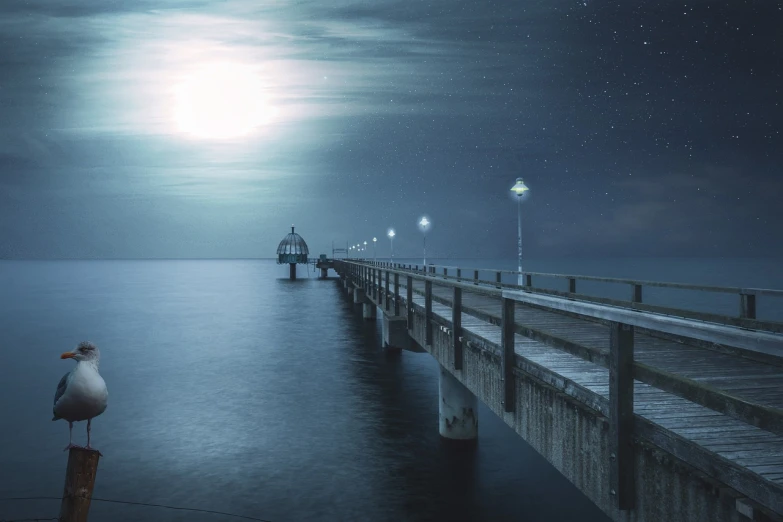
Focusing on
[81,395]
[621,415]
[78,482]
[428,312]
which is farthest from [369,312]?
[621,415]

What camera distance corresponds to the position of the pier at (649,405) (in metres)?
3.54

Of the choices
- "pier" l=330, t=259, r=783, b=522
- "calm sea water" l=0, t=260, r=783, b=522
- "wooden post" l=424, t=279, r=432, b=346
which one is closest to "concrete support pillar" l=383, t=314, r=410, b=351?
"wooden post" l=424, t=279, r=432, b=346

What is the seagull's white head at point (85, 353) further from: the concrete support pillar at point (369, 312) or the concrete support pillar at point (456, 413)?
the concrete support pillar at point (369, 312)

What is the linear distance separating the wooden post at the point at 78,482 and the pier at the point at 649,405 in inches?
182

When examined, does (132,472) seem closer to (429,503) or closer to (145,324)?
(429,503)

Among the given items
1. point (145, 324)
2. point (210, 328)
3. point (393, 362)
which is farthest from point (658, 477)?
point (145, 324)

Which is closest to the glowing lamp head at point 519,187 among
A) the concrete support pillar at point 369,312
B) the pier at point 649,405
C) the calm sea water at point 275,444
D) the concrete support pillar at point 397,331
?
the calm sea water at point 275,444

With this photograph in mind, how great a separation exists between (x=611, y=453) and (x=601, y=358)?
693mm

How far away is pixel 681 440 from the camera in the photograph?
13.1 feet

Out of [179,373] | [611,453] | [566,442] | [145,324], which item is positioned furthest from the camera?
[145,324]

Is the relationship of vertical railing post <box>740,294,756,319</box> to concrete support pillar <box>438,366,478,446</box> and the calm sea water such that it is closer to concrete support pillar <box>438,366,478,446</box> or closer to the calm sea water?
the calm sea water

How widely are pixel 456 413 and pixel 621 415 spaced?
10478 millimetres

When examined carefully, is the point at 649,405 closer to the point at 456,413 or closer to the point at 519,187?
the point at 456,413

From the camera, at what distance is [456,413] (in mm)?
14719
